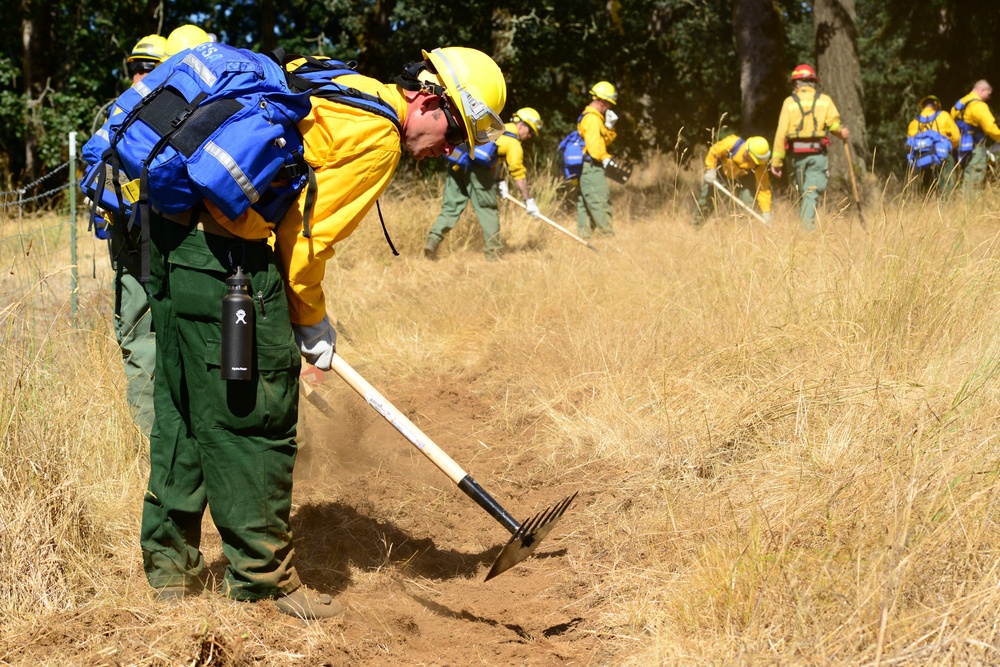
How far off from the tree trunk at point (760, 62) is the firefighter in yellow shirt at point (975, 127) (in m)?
2.22

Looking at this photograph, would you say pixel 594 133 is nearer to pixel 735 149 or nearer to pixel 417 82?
pixel 735 149

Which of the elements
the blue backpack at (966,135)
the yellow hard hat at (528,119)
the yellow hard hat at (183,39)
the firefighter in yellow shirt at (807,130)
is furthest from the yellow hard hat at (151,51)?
the blue backpack at (966,135)

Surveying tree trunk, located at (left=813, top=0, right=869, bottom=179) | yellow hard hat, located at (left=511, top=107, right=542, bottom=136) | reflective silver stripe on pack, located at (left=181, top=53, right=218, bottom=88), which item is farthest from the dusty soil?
tree trunk, located at (left=813, top=0, right=869, bottom=179)

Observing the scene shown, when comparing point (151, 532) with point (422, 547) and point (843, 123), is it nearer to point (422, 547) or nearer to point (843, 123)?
point (422, 547)

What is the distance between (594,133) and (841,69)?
3307mm

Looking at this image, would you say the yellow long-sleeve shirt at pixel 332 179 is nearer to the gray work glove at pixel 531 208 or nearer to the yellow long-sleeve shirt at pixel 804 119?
the gray work glove at pixel 531 208

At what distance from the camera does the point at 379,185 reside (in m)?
3.11

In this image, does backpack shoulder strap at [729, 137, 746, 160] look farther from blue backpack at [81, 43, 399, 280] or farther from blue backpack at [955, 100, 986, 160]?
blue backpack at [81, 43, 399, 280]

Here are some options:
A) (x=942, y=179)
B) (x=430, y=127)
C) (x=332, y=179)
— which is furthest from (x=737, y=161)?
(x=332, y=179)

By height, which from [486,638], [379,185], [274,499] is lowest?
[486,638]

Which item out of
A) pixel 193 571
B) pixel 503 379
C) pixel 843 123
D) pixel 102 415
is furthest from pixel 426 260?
pixel 193 571

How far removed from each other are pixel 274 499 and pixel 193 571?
0.46 m

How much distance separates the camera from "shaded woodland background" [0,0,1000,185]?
1303cm

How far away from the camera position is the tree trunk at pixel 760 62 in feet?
42.2
